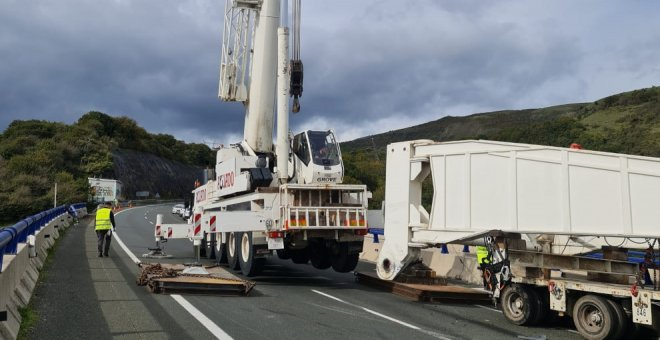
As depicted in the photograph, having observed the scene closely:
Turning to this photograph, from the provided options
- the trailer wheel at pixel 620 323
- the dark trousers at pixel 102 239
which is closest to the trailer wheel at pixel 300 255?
the dark trousers at pixel 102 239

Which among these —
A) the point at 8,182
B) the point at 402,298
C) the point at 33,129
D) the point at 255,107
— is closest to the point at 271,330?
the point at 402,298

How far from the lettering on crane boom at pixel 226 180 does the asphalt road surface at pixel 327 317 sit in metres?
3.24

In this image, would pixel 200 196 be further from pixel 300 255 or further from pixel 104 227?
pixel 300 255

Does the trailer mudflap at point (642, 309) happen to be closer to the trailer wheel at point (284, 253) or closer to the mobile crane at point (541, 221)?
the mobile crane at point (541, 221)

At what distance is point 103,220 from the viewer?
16.4 metres

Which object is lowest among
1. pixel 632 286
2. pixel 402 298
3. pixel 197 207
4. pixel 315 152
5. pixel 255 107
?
pixel 402 298

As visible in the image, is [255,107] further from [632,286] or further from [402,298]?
[632,286]

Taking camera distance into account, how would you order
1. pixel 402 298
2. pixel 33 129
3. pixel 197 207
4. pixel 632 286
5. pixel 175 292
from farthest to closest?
pixel 33 129 → pixel 197 207 → pixel 402 298 → pixel 175 292 → pixel 632 286

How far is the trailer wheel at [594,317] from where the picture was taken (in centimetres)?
745

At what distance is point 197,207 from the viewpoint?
18.2 meters

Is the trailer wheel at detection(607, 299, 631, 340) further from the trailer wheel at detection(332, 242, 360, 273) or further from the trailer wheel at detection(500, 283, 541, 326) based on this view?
the trailer wheel at detection(332, 242, 360, 273)

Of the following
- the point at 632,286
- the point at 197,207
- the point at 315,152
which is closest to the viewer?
the point at 632,286

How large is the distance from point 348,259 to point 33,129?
244ft

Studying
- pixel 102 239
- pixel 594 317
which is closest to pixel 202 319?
pixel 594 317
